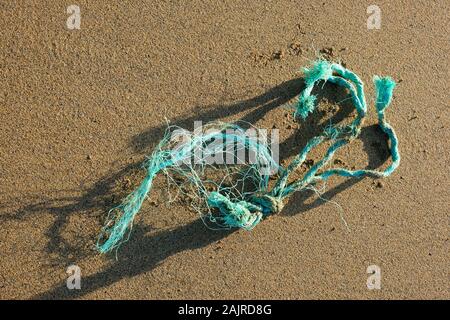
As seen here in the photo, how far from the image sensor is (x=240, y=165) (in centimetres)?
177

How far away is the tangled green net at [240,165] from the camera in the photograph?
172 cm

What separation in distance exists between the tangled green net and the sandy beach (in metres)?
0.05

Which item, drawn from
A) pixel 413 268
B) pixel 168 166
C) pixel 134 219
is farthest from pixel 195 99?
pixel 413 268

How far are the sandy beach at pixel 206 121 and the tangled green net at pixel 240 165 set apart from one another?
45 mm

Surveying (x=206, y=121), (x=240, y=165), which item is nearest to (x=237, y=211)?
(x=240, y=165)

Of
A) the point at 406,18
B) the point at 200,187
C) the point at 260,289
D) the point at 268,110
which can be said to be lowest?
the point at 260,289

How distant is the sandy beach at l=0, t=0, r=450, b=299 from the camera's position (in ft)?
5.72

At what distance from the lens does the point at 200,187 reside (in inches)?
68.7

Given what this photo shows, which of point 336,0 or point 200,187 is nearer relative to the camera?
point 200,187

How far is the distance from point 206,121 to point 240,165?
21cm

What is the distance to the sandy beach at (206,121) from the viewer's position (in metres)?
1.74

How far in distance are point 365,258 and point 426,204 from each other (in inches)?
12.5

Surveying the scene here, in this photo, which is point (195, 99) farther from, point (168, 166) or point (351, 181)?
point (351, 181)

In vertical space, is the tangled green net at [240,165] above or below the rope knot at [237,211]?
above
